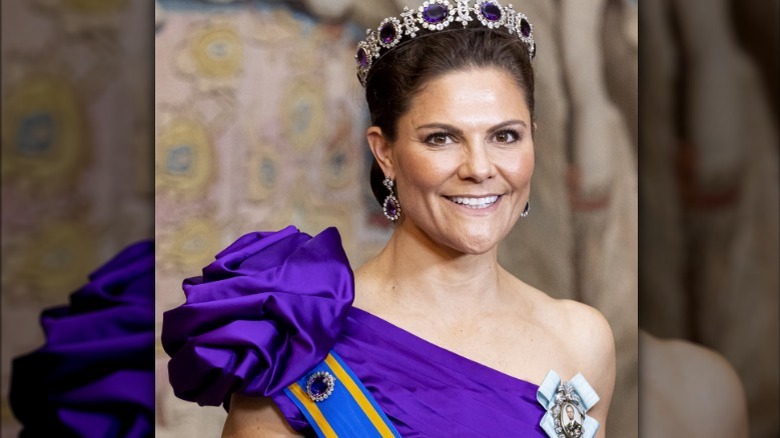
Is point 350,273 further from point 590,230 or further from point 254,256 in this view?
point 590,230

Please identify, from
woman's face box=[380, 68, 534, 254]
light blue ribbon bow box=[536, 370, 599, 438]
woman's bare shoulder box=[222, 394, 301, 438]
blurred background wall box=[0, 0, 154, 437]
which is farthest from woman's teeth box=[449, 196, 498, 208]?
blurred background wall box=[0, 0, 154, 437]

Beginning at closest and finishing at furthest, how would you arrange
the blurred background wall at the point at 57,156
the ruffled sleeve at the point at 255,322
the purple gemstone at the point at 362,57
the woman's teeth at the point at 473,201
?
the blurred background wall at the point at 57,156 → the ruffled sleeve at the point at 255,322 → the woman's teeth at the point at 473,201 → the purple gemstone at the point at 362,57

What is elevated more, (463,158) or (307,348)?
(463,158)

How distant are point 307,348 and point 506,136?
488 millimetres

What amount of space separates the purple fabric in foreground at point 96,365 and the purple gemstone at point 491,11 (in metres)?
0.74

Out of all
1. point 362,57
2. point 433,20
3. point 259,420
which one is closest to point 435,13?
point 433,20

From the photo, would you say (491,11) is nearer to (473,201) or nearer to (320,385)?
(473,201)

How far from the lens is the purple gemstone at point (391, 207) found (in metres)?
2.19

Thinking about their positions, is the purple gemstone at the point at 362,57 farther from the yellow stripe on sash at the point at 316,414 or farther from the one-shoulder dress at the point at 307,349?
the yellow stripe on sash at the point at 316,414

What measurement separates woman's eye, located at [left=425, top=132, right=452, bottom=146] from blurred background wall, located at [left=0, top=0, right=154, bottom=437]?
20.6 inches

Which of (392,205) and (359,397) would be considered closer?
(359,397)

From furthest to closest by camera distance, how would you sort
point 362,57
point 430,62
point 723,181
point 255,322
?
point 723,181, point 362,57, point 430,62, point 255,322

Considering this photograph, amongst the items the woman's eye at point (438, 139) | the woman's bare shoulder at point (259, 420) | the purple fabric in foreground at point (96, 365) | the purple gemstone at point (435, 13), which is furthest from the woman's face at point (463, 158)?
the purple fabric in foreground at point (96, 365)

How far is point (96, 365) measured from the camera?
211cm
